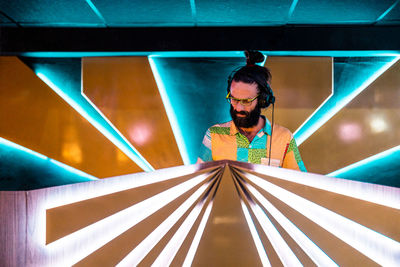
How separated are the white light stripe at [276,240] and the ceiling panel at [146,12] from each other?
2.32 m

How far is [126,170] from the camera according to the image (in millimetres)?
3107

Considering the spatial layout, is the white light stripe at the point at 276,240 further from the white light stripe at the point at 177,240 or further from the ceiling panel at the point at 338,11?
the ceiling panel at the point at 338,11

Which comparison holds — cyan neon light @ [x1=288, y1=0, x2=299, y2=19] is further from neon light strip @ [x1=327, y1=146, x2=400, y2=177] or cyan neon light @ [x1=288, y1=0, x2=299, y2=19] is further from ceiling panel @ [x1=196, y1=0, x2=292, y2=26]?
neon light strip @ [x1=327, y1=146, x2=400, y2=177]

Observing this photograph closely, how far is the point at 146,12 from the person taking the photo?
2.59 m

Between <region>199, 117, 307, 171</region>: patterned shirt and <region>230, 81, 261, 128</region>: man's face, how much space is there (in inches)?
2.5

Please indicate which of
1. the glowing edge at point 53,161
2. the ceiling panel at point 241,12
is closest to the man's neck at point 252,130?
the ceiling panel at point 241,12

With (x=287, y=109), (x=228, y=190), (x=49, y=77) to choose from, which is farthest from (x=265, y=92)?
(x=49, y=77)

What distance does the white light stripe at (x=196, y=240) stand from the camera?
49 centimetres

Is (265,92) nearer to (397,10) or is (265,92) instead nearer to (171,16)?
(171,16)

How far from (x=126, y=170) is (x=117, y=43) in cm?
138

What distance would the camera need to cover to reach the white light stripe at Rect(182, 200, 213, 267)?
490 millimetres

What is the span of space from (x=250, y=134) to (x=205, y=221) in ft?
4.02

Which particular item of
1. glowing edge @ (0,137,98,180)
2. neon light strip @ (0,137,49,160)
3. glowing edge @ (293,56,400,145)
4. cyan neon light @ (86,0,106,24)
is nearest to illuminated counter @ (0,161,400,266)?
cyan neon light @ (86,0,106,24)

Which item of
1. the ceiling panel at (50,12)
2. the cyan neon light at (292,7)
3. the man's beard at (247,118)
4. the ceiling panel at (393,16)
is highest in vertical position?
the ceiling panel at (50,12)
